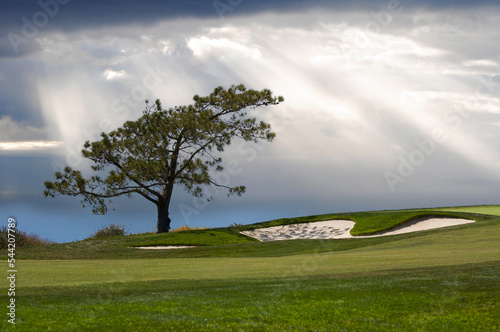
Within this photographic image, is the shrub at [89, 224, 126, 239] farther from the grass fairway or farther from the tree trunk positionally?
the grass fairway

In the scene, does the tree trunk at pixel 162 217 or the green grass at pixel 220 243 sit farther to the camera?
the tree trunk at pixel 162 217

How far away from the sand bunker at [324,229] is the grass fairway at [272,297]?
52.0 feet

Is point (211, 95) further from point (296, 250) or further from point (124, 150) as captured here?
point (296, 250)

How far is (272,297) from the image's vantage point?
10.8 metres

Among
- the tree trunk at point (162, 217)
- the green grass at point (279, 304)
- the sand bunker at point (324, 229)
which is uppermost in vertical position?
the tree trunk at point (162, 217)

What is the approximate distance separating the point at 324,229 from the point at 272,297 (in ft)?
88.1

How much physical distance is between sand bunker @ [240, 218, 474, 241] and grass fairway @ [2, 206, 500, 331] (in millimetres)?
15844

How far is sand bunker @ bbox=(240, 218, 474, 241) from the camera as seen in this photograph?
34.1 metres

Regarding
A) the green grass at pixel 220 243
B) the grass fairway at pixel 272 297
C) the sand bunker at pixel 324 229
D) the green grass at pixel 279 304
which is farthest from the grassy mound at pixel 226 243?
the green grass at pixel 279 304

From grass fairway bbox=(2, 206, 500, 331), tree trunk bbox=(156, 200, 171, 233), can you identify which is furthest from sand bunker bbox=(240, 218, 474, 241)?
grass fairway bbox=(2, 206, 500, 331)

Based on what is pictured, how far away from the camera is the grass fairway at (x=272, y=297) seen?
8695 millimetres

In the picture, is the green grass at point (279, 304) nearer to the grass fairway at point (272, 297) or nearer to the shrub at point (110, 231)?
the grass fairway at point (272, 297)

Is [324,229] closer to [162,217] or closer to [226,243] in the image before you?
[226,243]

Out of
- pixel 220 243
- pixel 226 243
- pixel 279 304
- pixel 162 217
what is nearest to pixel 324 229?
pixel 226 243
